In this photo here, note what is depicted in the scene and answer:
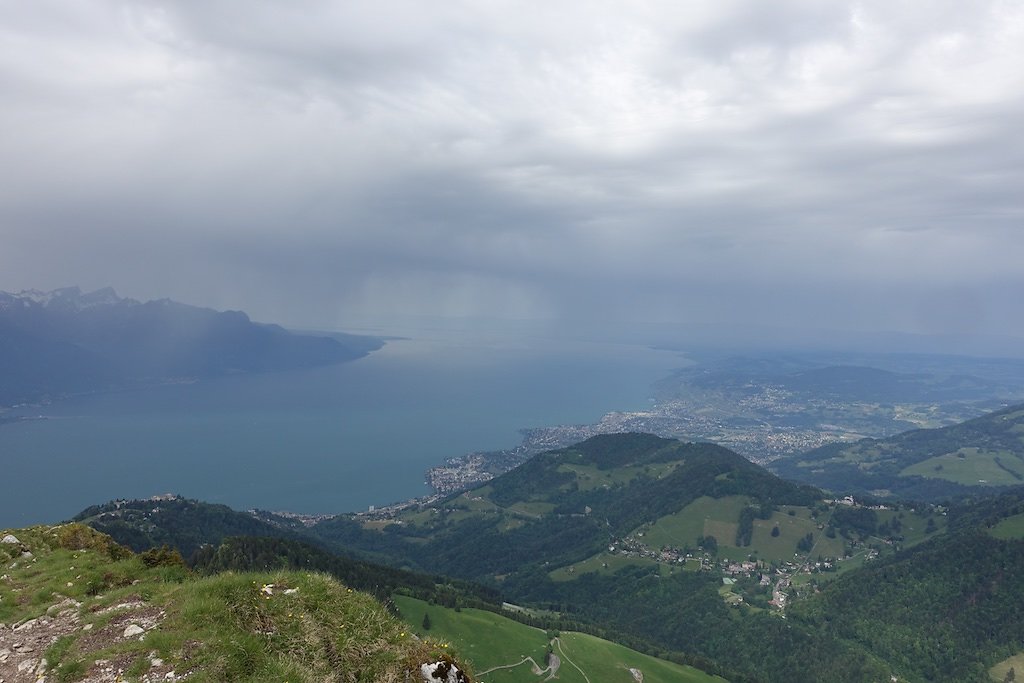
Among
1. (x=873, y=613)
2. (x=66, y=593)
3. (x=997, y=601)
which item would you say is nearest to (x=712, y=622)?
(x=873, y=613)

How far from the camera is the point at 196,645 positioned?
991cm

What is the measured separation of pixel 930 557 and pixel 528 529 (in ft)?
377

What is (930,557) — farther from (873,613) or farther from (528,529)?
(528,529)

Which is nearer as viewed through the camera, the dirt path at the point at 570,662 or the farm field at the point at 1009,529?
the dirt path at the point at 570,662

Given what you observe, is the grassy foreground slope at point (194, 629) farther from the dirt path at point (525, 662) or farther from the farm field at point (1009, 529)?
the farm field at point (1009, 529)

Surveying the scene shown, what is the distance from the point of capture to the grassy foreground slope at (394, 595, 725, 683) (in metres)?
58.4

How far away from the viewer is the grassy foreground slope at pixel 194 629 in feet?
31.4

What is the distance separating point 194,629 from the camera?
10422 mm

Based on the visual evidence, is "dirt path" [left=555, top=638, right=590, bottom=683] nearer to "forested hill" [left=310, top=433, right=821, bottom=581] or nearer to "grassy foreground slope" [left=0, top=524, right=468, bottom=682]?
"grassy foreground slope" [left=0, top=524, right=468, bottom=682]

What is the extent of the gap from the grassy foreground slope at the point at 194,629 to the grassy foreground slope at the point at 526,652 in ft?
163

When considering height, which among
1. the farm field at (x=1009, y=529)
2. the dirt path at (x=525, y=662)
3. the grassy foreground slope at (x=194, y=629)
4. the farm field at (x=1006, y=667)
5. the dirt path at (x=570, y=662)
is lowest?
the farm field at (x=1006, y=667)

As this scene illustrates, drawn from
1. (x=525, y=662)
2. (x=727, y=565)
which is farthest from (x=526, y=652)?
(x=727, y=565)

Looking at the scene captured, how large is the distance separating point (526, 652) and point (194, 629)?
61.4m

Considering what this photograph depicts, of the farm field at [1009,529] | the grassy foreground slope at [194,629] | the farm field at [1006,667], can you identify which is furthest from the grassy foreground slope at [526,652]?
the farm field at [1009,529]
